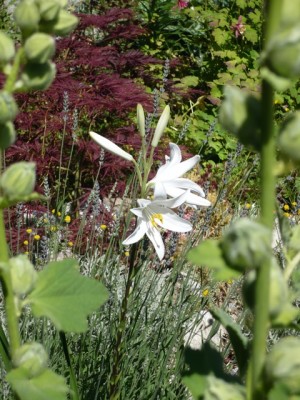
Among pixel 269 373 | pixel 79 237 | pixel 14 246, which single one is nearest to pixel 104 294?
pixel 269 373

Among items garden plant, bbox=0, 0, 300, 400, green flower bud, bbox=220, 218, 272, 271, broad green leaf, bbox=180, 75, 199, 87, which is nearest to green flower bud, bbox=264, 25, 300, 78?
garden plant, bbox=0, 0, 300, 400

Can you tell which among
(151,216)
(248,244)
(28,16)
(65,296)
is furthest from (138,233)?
(248,244)

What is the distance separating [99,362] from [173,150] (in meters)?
0.70

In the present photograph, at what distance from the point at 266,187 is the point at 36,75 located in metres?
0.24

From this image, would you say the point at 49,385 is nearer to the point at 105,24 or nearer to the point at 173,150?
the point at 173,150

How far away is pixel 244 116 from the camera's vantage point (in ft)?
1.61

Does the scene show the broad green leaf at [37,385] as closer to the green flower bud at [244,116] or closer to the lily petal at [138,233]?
the green flower bud at [244,116]

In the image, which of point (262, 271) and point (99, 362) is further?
point (99, 362)

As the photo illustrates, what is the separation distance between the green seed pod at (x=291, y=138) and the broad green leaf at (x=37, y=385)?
287mm

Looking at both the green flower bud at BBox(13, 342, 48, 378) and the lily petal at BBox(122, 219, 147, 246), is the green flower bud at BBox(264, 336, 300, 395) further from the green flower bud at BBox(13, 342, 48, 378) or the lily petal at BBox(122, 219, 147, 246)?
the lily petal at BBox(122, 219, 147, 246)

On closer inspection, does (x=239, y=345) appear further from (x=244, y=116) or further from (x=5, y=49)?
(x=5, y=49)

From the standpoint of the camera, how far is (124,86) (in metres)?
2.95

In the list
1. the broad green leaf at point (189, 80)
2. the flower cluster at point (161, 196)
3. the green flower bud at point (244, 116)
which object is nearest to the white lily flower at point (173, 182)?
→ the flower cluster at point (161, 196)

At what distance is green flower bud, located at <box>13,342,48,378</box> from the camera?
583 millimetres
